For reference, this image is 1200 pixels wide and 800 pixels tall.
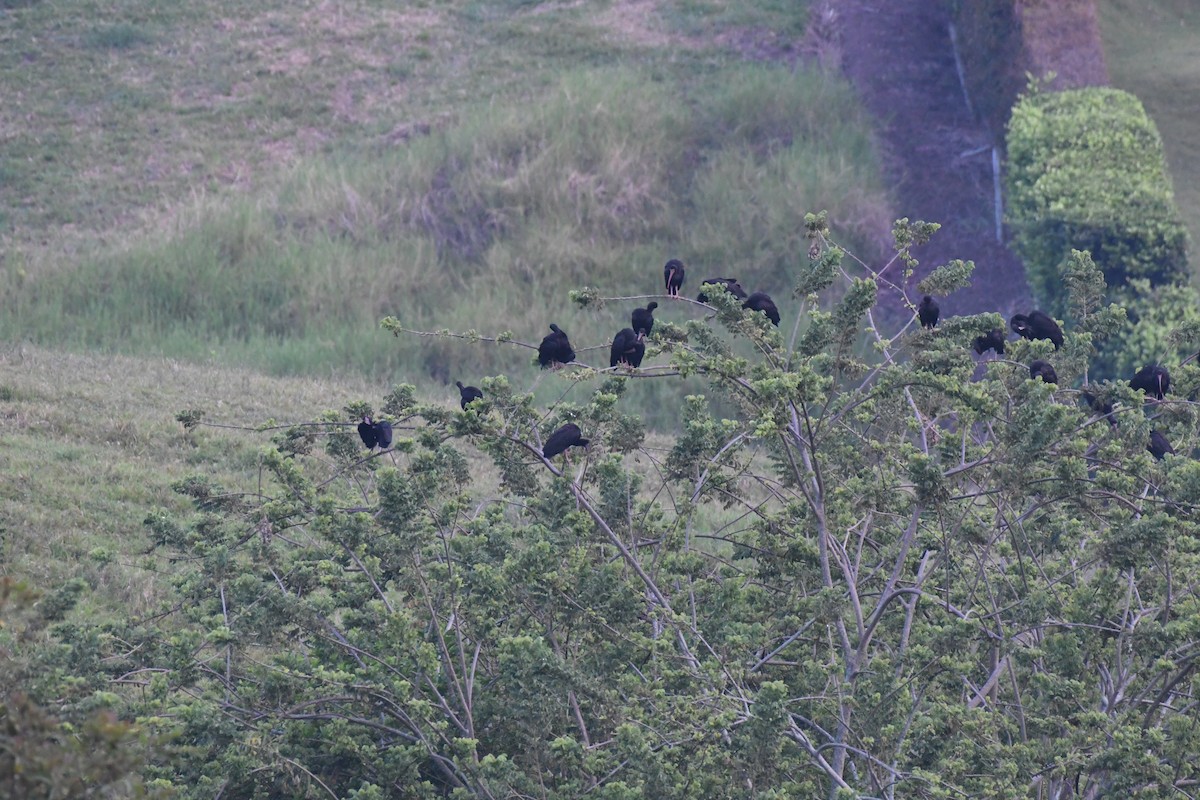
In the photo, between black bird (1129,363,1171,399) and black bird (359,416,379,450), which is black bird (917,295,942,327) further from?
black bird (359,416,379,450)

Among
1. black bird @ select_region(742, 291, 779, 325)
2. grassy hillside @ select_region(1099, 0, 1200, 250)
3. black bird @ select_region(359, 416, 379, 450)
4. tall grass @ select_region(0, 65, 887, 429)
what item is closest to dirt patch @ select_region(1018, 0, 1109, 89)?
grassy hillside @ select_region(1099, 0, 1200, 250)

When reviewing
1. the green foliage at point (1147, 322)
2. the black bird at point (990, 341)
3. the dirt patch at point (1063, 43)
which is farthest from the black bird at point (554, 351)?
the dirt patch at point (1063, 43)

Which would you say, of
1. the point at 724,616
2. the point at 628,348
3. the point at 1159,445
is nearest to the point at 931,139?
the point at 1159,445

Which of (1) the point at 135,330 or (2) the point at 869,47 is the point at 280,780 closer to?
(1) the point at 135,330

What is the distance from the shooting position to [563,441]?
3.89 metres

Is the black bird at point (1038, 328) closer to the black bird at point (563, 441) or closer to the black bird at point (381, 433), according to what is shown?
the black bird at point (563, 441)

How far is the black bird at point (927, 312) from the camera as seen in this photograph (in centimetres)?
432

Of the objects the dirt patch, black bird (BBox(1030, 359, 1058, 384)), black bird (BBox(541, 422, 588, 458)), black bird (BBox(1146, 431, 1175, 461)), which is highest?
black bird (BBox(1030, 359, 1058, 384))

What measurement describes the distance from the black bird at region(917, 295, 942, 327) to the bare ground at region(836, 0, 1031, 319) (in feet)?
22.5

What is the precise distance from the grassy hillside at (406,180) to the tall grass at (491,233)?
0.02 metres

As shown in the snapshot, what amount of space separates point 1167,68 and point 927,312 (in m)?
10.4

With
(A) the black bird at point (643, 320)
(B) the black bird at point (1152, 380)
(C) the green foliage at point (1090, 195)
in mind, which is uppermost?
(B) the black bird at point (1152, 380)

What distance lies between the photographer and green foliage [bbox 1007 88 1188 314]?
9.52 m

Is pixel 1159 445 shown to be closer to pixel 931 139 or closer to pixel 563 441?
pixel 563 441
